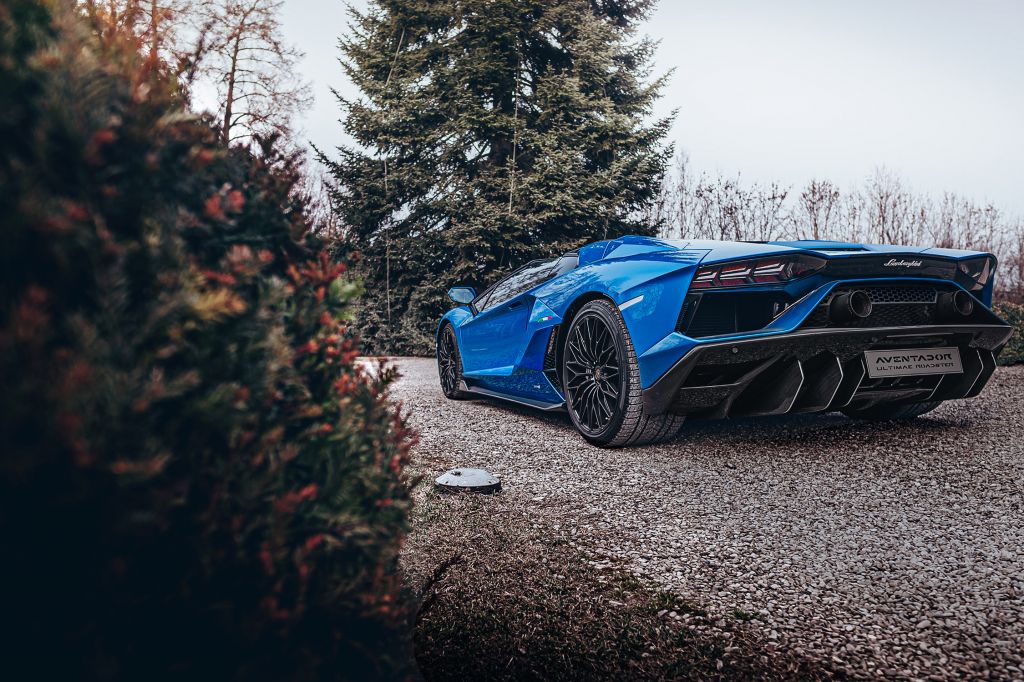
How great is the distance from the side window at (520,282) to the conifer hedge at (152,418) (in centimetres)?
391

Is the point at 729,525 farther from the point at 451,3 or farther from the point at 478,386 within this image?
→ the point at 451,3

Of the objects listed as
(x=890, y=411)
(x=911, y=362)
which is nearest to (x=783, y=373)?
(x=911, y=362)

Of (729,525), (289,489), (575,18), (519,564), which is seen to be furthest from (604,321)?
(575,18)

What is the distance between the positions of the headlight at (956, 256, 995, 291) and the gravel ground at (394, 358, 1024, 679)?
0.93m

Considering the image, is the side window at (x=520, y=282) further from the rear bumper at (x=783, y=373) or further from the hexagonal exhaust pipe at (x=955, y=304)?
the hexagonal exhaust pipe at (x=955, y=304)

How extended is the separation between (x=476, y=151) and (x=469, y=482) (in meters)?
11.4

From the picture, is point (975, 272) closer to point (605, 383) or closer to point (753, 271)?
point (753, 271)

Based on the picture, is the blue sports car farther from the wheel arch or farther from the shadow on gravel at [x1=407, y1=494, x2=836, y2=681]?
the shadow on gravel at [x1=407, y1=494, x2=836, y2=681]

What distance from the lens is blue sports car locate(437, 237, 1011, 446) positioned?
11.7 ft

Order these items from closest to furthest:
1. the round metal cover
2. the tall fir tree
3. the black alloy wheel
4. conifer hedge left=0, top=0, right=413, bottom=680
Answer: conifer hedge left=0, top=0, right=413, bottom=680 < the round metal cover < the black alloy wheel < the tall fir tree

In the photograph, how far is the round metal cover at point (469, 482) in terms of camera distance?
3336mm

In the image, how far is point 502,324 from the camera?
5387 millimetres

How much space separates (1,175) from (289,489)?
24.1 inches

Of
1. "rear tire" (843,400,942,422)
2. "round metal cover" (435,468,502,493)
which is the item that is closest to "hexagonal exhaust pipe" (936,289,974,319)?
"rear tire" (843,400,942,422)
